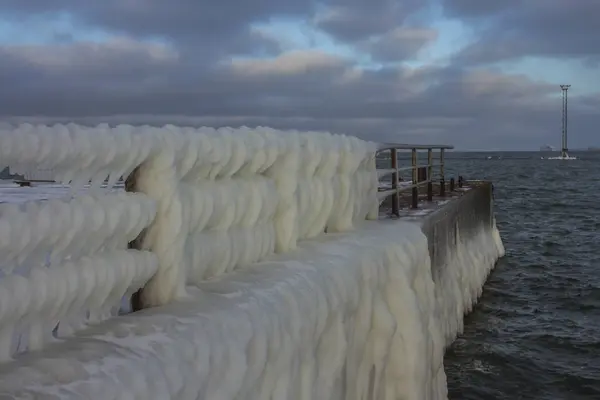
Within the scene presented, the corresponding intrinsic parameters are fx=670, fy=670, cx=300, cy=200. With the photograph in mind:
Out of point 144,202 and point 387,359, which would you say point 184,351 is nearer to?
point 144,202

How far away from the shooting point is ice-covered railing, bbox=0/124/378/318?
259 centimetres

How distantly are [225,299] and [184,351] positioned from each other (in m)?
0.64

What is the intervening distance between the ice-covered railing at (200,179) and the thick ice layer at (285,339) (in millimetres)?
158

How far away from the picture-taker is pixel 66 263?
2.51 m

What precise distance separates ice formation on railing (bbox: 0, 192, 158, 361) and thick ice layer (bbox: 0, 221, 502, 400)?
0.11 m

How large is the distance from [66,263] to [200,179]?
3.59 feet

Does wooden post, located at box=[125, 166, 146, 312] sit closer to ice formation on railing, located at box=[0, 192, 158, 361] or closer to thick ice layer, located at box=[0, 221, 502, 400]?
ice formation on railing, located at box=[0, 192, 158, 361]

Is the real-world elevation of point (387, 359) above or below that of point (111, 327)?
below

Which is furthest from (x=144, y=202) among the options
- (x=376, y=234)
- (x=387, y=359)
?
(x=376, y=234)

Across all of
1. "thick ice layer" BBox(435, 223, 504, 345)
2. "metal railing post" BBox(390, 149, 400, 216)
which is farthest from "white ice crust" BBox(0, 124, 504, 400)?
"thick ice layer" BBox(435, 223, 504, 345)

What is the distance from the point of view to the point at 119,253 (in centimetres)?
281

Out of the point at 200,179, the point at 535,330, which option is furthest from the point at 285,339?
the point at 535,330

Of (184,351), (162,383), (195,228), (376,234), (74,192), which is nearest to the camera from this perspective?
(162,383)

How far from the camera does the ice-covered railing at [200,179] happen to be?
102 inches
